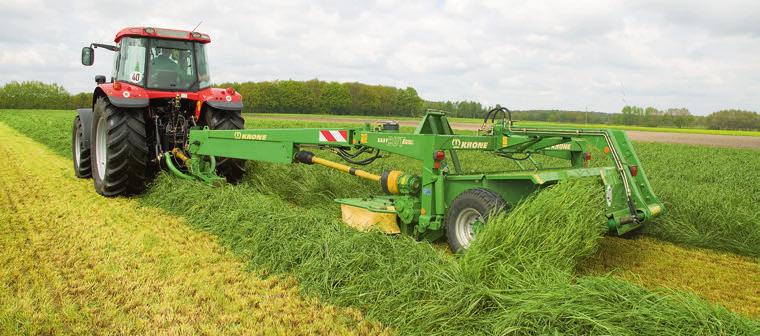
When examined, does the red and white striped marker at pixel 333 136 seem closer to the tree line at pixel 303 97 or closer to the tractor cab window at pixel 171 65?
the tractor cab window at pixel 171 65

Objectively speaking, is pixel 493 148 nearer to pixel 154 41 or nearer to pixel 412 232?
pixel 412 232

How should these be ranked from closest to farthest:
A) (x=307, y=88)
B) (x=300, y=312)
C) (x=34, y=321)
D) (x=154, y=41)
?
(x=34, y=321) < (x=300, y=312) < (x=154, y=41) < (x=307, y=88)

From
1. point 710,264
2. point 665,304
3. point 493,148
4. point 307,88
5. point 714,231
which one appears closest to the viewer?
point 665,304

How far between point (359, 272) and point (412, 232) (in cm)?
137

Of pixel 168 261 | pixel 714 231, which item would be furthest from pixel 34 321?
pixel 714 231

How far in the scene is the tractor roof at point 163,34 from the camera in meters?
7.50

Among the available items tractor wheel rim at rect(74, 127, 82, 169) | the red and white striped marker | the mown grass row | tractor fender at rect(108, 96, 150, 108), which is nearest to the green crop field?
the mown grass row

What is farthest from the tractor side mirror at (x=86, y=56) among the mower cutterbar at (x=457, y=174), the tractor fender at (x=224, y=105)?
the mower cutterbar at (x=457, y=174)

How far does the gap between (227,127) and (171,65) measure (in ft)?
4.28

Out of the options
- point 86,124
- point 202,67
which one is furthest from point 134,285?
point 86,124

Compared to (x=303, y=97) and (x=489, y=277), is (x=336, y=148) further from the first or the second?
(x=303, y=97)

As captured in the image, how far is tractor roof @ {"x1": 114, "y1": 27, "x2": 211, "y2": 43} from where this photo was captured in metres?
7.50

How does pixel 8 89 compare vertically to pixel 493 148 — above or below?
above

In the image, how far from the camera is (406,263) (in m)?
3.92
